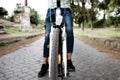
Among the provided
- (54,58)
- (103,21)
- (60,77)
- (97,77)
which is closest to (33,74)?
(97,77)

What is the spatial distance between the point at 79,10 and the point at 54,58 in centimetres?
3615

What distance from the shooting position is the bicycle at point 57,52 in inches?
114

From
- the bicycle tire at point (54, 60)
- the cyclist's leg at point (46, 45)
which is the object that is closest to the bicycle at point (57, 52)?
the bicycle tire at point (54, 60)

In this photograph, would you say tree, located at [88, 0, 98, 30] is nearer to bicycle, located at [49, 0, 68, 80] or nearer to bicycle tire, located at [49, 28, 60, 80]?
bicycle, located at [49, 0, 68, 80]

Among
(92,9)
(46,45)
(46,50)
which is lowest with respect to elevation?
(46,50)

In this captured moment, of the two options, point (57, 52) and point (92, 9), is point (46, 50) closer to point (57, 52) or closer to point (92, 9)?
point (57, 52)

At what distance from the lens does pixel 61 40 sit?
3.28 meters

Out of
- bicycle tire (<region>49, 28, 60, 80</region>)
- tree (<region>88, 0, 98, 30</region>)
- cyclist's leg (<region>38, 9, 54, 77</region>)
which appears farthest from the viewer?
tree (<region>88, 0, 98, 30</region>)

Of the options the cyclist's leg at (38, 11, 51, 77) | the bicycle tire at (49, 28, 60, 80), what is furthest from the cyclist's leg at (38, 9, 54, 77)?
→ the bicycle tire at (49, 28, 60, 80)

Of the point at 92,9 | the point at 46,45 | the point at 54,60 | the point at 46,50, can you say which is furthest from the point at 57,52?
the point at 92,9

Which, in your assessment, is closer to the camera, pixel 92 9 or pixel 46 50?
pixel 46 50

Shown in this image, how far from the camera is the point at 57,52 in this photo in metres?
2.97

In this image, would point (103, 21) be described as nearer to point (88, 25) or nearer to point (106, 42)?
point (88, 25)

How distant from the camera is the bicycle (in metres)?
2.90
